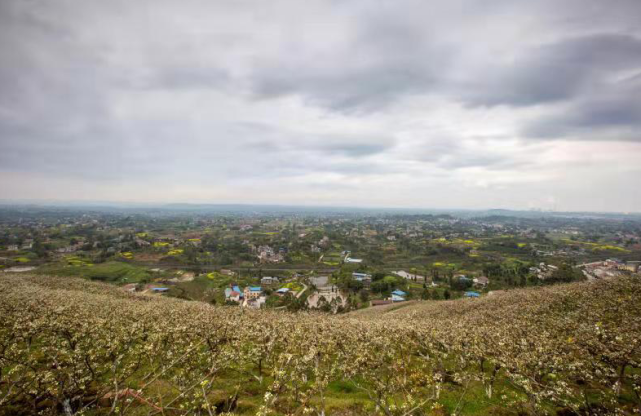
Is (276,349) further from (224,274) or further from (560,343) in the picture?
(224,274)

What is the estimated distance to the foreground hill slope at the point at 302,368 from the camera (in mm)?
13719

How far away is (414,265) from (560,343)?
12698cm

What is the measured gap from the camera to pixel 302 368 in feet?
47.0

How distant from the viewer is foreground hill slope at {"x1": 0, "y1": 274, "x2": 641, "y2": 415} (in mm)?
13719

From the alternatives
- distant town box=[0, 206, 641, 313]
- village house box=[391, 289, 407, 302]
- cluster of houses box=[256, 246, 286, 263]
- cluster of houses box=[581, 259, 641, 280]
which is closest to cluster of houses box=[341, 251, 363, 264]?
distant town box=[0, 206, 641, 313]

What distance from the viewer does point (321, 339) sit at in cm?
1952

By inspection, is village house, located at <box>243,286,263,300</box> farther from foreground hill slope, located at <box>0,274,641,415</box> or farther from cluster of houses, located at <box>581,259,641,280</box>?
cluster of houses, located at <box>581,259,641,280</box>

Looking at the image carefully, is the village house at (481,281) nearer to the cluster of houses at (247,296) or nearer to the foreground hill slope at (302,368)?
the foreground hill slope at (302,368)

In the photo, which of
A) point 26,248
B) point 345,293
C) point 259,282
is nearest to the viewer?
point 345,293

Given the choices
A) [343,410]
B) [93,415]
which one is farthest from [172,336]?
[343,410]

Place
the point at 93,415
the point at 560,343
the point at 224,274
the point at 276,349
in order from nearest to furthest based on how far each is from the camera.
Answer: the point at 93,415 → the point at 560,343 → the point at 276,349 → the point at 224,274

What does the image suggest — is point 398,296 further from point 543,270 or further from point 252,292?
point 543,270

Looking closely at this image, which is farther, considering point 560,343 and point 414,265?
point 414,265

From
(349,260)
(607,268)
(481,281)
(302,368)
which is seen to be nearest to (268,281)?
(349,260)
